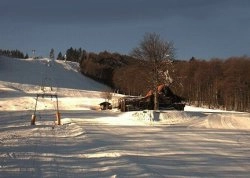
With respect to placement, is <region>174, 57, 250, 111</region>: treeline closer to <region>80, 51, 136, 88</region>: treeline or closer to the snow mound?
<region>80, 51, 136, 88</region>: treeline

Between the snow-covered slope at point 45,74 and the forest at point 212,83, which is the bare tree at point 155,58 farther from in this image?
the snow-covered slope at point 45,74

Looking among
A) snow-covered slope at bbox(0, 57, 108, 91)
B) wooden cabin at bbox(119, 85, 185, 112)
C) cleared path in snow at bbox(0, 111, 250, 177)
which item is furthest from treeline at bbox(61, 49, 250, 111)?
cleared path in snow at bbox(0, 111, 250, 177)

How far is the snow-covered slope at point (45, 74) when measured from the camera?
148262 millimetres

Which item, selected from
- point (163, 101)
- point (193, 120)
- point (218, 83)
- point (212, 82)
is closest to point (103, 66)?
point (212, 82)

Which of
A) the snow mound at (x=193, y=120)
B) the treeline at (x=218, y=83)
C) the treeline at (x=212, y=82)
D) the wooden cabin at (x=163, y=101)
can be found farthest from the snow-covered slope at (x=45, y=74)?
the snow mound at (x=193, y=120)

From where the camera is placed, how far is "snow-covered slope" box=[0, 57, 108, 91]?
486 feet

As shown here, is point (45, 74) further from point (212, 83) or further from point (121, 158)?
point (121, 158)

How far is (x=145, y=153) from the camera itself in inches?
754

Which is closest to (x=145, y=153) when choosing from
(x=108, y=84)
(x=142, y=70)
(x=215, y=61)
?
(x=142, y=70)

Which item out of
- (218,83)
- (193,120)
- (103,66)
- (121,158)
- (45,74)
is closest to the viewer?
(121,158)

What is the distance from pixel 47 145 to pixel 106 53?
527ft

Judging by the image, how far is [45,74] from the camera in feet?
537

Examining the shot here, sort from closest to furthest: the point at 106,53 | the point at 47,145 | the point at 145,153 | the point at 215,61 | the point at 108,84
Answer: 1. the point at 145,153
2. the point at 47,145
3. the point at 215,61
4. the point at 108,84
5. the point at 106,53

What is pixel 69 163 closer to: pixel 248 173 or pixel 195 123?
pixel 248 173
